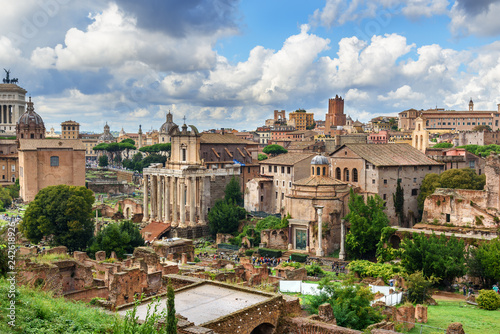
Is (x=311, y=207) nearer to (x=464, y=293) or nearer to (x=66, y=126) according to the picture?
(x=464, y=293)

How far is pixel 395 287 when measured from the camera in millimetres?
29906

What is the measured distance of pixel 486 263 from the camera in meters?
32.1

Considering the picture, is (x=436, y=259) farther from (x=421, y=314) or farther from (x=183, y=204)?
(x=183, y=204)

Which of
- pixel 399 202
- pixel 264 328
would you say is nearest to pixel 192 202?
pixel 399 202

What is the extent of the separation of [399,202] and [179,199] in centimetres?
2336

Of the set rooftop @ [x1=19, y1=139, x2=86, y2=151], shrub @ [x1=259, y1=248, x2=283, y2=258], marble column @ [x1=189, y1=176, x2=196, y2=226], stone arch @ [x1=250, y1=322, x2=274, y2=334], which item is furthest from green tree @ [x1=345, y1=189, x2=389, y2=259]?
rooftop @ [x1=19, y1=139, x2=86, y2=151]

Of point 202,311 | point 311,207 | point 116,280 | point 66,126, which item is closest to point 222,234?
point 311,207

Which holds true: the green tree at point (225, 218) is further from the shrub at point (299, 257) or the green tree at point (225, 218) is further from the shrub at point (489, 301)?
the shrub at point (489, 301)

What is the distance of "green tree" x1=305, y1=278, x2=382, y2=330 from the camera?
2078 cm

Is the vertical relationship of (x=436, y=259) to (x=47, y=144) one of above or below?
below

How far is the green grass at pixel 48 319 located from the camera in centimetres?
1247

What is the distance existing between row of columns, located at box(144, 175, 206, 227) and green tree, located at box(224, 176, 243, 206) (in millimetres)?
2866

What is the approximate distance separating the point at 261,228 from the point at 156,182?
18.3 m

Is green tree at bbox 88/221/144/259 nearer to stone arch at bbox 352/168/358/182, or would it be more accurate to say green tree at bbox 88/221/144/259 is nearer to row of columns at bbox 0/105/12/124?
stone arch at bbox 352/168/358/182
